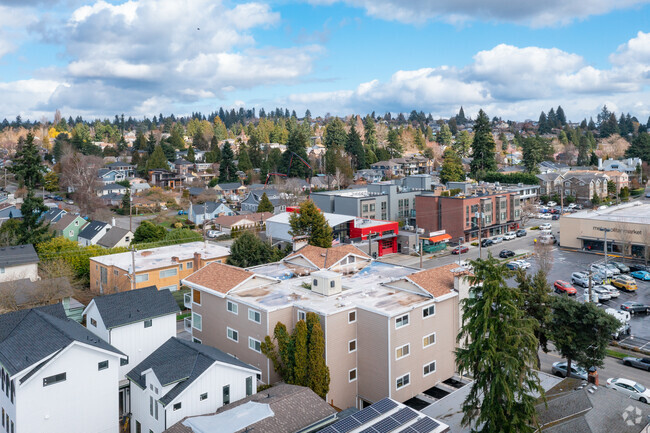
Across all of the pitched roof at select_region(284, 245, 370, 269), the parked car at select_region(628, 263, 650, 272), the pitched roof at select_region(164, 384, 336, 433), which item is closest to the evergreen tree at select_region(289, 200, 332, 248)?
the pitched roof at select_region(284, 245, 370, 269)

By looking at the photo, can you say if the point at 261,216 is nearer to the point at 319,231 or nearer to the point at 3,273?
the point at 319,231

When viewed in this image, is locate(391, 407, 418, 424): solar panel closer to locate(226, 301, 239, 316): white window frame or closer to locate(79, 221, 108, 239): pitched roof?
locate(226, 301, 239, 316): white window frame

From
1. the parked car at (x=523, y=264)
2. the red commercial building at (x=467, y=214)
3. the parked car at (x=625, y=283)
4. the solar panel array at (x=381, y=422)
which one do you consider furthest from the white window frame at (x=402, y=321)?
the red commercial building at (x=467, y=214)

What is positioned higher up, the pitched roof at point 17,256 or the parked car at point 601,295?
the pitched roof at point 17,256

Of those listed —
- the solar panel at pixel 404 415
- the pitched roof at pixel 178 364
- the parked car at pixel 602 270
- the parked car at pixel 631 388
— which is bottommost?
the parked car at pixel 631 388

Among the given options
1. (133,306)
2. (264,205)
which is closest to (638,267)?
(133,306)

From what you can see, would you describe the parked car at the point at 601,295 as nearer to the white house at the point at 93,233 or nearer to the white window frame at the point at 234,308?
the white window frame at the point at 234,308
